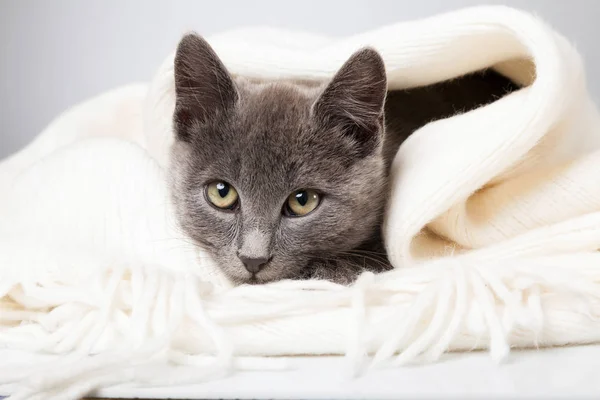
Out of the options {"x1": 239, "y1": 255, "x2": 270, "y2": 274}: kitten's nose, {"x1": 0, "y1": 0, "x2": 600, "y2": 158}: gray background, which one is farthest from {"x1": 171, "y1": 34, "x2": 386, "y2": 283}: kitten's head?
{"x1": 0, "y1": 0, "x2": 600, "y2": 158}: gray background

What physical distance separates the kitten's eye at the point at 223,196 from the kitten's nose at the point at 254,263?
0.13m

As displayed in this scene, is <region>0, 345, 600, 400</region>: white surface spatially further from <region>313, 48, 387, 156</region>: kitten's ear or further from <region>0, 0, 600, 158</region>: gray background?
<region>0, 0, 600, 158</region>: gray background

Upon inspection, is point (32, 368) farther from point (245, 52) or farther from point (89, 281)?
point (245, 52)

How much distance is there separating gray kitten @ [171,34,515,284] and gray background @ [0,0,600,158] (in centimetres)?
96

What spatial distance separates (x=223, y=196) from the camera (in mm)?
1026

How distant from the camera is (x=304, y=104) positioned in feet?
3.49

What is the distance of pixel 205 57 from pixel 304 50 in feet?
0.79

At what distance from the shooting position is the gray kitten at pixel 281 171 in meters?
Answer: 0.96

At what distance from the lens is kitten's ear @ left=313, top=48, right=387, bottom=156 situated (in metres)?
0.95

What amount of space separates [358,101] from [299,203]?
0.66 ft

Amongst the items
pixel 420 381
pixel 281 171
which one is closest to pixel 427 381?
pixel 420 381

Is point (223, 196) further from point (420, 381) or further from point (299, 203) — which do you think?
point (420, 381)

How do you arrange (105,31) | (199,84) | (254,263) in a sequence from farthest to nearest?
(105,31)
(199,84)
(254,263)

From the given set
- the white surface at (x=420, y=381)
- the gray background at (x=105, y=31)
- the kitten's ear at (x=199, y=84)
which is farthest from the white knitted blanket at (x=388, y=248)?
the gray background at (x=105, y=31)
